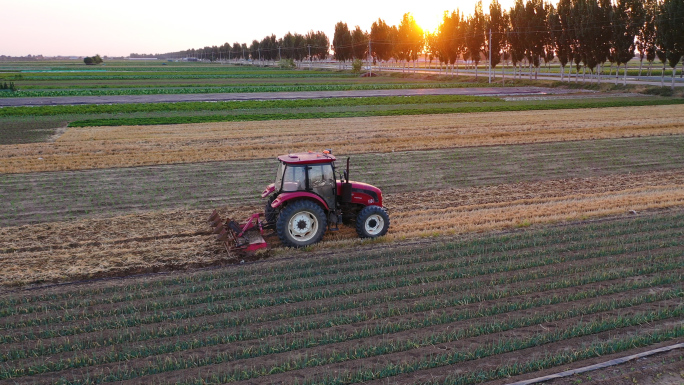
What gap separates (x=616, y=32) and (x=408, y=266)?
58.5m

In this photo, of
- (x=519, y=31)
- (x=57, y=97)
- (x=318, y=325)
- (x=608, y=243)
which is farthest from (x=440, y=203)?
(x=519, y=31)

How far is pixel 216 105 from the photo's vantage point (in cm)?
4669

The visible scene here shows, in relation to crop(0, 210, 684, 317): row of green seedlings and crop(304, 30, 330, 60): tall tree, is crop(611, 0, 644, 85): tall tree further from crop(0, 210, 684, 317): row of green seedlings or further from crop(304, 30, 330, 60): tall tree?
crop(304, 30, 330, 60): tall tree

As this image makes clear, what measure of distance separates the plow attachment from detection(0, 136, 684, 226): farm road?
Result: 409cm

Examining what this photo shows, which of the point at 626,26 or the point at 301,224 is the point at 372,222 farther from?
the point at 626,26

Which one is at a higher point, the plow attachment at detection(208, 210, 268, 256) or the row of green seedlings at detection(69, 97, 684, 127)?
the row of green seedlings at detection(69, 97, 684, 127)

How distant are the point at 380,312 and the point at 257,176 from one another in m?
12.7

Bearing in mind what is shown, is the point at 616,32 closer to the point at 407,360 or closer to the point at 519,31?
the point at 519,31

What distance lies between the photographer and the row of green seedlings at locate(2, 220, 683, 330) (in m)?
10.1

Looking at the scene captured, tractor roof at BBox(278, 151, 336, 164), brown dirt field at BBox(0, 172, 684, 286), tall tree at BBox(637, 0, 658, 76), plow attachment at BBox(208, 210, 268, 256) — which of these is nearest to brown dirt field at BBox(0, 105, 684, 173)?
brown dirt field at BBox(0, 172, 684, 286)

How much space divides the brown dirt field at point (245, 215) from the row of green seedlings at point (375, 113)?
21731 mm

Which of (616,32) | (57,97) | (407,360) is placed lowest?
(407,360)

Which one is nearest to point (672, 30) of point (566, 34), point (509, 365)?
point (566, 34)

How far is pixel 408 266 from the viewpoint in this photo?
12.0m
